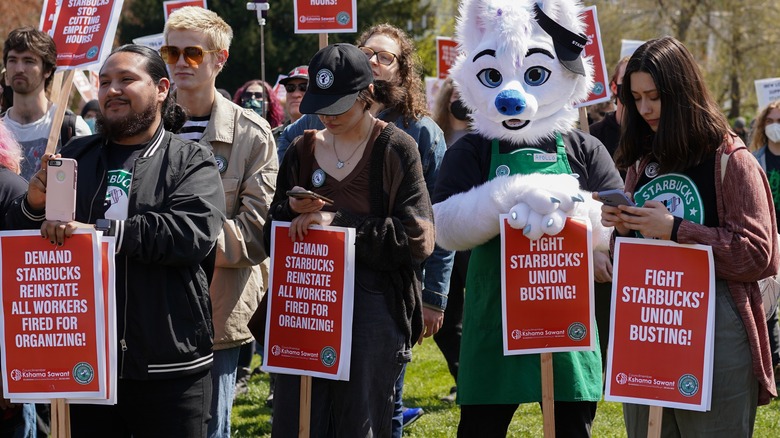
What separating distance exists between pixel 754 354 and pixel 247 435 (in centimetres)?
359

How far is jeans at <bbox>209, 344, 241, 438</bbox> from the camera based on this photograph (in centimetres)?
441

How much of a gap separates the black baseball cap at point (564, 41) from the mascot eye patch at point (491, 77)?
0.25 m

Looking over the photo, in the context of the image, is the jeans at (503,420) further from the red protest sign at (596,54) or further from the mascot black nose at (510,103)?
the red protest sign at (596,54)

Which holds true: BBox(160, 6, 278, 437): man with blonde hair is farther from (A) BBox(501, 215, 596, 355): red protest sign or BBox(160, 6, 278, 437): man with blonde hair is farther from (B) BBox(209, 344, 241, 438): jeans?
(A) BBox(501, 215, 596, 355): red protest sign

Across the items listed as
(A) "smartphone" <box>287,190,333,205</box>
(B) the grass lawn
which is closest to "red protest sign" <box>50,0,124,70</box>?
(A) "smartphone" <box>287,190,333,205</box>

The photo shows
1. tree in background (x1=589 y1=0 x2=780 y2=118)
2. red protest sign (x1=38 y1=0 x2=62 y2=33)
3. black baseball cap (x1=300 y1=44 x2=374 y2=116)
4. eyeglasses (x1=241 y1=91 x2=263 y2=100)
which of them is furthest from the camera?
tree in background (x1=589 y1=0 x2=780 y2=118)

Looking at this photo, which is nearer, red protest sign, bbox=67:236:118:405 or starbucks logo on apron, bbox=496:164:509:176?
red protest sign, bbox=67:236:118:405

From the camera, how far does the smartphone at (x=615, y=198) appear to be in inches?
138

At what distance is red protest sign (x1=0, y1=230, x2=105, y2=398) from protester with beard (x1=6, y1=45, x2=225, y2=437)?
0.10 meters

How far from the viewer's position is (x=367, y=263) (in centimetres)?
388

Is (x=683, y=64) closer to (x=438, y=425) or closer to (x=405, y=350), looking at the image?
(x=405, y=350)

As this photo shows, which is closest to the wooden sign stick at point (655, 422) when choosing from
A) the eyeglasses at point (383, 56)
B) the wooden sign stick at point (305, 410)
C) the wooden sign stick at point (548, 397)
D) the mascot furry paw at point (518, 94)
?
the wooden sign stick at point (548, 397)

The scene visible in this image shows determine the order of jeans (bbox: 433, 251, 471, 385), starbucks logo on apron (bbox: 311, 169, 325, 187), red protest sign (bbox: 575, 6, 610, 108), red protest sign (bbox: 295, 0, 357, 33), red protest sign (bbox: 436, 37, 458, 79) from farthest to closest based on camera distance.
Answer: red protest sign (bbox: 436, 37, 458, 79)
red protest sign (bbox: 575, 6, 610, 108)
jeans (bbox: 433, 251, 471, 385)
red protest sign (bbox: 295, 0, 357, 33)
starbucks logo on apron (bbox: 311, 169, 325, 187)

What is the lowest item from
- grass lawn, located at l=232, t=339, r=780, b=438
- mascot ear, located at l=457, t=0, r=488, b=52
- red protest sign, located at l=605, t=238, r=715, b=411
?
grass lawn, located at l=232, t=339, r=780, b=438
